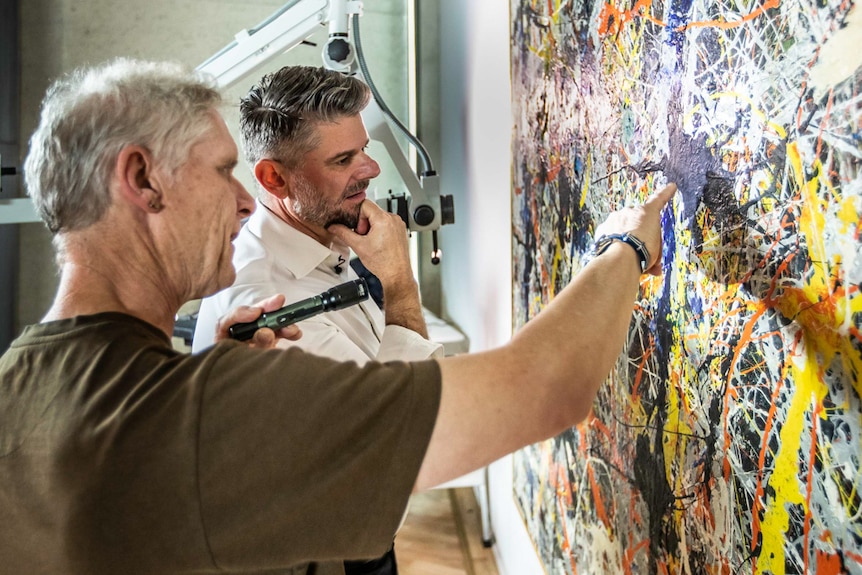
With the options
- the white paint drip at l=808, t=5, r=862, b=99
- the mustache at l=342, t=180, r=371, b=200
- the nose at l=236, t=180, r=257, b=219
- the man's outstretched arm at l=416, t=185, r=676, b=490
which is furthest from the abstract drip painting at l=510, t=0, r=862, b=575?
the nose at l=236, t=180, r=257, b=219

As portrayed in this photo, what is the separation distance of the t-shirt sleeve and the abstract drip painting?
36cm

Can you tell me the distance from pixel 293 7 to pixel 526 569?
71.3 inches

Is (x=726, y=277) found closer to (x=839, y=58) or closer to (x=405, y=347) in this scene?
(x=839, y=58)

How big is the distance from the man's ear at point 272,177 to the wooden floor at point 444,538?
5.62ft

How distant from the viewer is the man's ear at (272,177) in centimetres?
146

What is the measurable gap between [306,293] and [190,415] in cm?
76

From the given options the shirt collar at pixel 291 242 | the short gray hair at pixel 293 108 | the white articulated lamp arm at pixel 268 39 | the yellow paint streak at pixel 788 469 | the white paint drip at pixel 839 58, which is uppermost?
the white articulated lamp arm at pixel 268 39

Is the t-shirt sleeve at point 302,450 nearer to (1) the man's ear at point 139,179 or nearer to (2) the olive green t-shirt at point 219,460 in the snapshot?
(2) the olive green t-shirt at point 219,460

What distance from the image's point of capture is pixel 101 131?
0.71 meters

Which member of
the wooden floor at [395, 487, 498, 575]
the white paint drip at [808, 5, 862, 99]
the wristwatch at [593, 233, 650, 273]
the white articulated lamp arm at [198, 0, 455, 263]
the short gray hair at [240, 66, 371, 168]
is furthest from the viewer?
Result: the wooden floor at [395, 487, 498, 575]

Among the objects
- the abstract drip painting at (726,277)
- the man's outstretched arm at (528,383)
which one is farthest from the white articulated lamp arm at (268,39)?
the man's outstretched arm at (528,383)

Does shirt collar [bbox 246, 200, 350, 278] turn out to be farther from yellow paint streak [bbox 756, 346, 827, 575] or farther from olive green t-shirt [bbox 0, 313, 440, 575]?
yellow paint streak [bbox 756, 346, 827, 575]

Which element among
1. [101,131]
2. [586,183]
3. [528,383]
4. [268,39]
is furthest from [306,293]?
[268,39]

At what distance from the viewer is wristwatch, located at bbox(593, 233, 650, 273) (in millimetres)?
853
